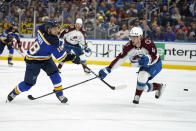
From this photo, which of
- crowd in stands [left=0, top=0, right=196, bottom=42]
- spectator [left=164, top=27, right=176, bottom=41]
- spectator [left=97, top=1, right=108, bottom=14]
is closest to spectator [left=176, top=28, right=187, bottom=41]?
crowd in stands [left=0, top=0, right=196, bottom=42]

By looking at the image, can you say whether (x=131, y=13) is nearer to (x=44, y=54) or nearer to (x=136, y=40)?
(x=136, y=40)

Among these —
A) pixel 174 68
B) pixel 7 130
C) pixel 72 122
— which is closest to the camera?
pixel 7 130

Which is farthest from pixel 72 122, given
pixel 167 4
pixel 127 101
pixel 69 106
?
pixel 167 4

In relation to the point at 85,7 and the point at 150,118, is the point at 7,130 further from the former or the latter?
the point at 85,7

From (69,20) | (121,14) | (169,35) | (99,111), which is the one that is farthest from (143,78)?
(69,20)

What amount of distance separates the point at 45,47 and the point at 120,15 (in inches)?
291

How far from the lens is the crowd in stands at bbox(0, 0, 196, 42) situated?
11.1 metres

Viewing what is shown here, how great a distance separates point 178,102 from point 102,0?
303 inches

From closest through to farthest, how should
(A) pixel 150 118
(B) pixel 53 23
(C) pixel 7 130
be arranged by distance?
(C) pixel 7 130
(A) pixel 150 118
(B) pixel 53 23

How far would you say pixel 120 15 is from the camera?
466 inches

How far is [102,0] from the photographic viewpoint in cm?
1261

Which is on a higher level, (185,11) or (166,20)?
(185,11)

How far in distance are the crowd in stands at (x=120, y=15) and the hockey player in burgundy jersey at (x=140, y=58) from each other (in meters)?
6.04

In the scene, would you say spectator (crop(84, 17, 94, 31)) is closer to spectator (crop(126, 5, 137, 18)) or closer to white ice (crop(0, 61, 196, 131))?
spectator (crop(126, 5, 137, 18))
